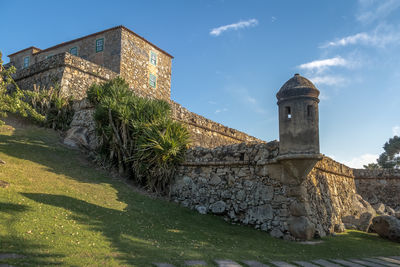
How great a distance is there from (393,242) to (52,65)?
1805 cm

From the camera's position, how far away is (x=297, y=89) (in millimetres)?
9297

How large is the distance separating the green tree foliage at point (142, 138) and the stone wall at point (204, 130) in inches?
150

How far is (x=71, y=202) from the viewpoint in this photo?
27.2ft

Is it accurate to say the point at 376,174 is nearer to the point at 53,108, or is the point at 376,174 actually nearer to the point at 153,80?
the point at 153,80

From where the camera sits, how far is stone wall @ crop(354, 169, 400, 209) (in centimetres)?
1792

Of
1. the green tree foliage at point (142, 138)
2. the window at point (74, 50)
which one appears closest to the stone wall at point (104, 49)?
the window at point (74, 50)

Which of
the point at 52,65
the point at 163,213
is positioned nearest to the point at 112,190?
the point at 163,213

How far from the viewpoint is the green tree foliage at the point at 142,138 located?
11445 millimetres

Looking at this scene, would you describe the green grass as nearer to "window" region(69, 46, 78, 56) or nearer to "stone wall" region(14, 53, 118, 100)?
"stone wall" region(14, 53, 118, 100)

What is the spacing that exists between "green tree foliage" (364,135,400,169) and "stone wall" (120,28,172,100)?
2156cm

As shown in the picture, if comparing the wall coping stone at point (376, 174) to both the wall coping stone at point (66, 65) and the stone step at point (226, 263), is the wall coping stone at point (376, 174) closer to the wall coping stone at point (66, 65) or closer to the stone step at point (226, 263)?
the stone step at point (226, 263)

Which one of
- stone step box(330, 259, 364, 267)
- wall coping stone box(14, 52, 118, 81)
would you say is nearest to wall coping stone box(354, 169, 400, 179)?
stone step box(330, 259, 364, 267)

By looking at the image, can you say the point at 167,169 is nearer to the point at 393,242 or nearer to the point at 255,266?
the point at 255,266

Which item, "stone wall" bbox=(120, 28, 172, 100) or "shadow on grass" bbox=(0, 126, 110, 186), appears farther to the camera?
"stone wall" bbox=(120, 28, 172, 100)
